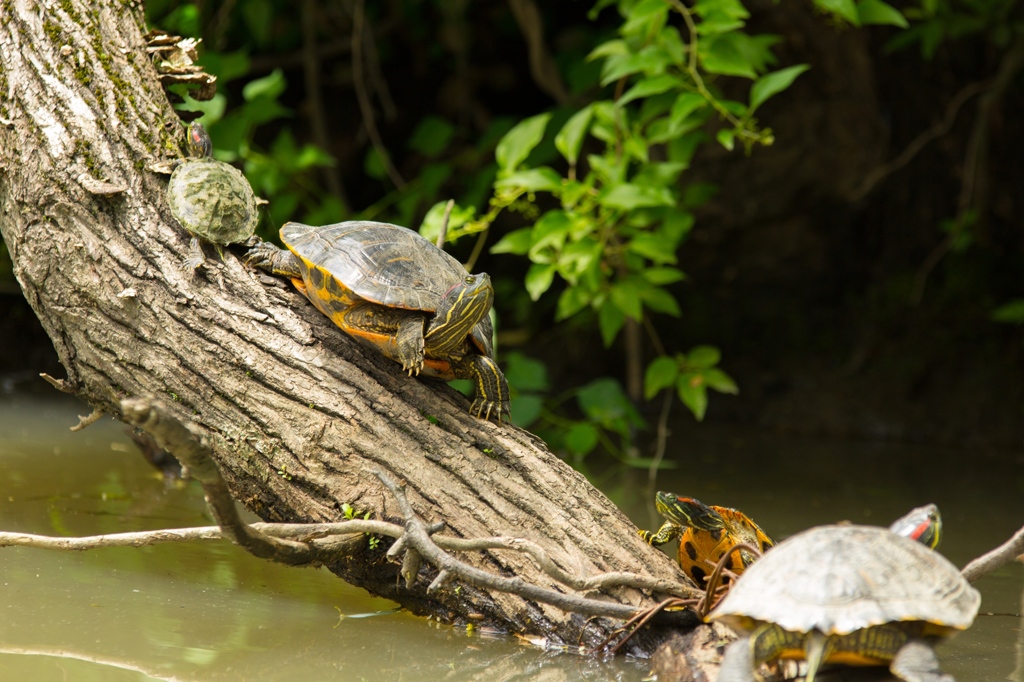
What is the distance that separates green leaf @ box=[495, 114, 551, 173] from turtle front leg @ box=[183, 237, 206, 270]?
132 cm

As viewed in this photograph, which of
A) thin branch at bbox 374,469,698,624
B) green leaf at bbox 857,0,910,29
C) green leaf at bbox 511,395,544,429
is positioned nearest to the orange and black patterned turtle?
thin branch at bbox 374,469,698,624

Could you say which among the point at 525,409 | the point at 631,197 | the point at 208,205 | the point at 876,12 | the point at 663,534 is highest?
the point at 876,12

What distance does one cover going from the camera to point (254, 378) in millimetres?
2051

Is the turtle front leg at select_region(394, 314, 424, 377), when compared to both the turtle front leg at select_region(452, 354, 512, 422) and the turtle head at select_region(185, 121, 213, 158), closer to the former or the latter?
the turtle front leg at select_region(452, 354, 512, 422)

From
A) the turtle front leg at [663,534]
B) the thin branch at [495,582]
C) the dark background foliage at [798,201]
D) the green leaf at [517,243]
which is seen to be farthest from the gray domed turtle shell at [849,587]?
the dark background foliage at [798,201]

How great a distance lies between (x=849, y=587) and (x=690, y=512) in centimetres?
64

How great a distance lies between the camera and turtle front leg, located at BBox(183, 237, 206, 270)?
6.99 feet

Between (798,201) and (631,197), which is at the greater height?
(631,197)

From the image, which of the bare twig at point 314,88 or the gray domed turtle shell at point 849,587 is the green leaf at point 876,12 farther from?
the bare twig at point 314,88

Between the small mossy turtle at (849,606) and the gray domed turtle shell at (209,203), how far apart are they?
4.76 feet

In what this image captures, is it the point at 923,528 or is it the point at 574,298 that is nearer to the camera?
the point at 923,528

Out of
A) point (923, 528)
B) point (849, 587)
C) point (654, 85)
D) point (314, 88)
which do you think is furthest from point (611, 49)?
point (314, 88)

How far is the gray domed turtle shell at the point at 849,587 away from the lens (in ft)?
4.58

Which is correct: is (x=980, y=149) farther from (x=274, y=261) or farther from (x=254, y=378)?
(x=254, y=378)
